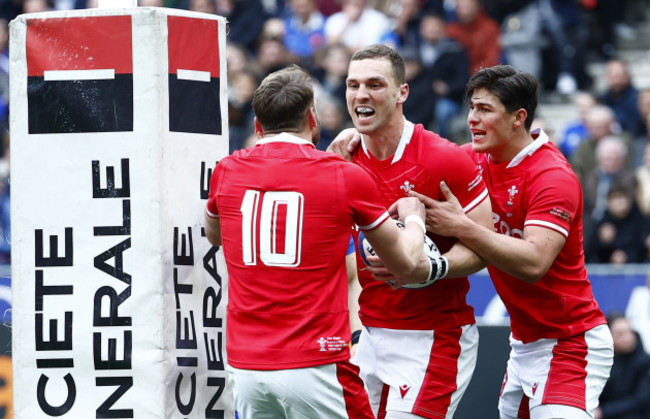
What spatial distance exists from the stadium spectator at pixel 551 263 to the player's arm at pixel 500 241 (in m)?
0.06

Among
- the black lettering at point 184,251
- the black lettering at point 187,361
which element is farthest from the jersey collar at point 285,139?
the black lettering at point 187,361

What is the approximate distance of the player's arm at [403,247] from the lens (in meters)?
4.91

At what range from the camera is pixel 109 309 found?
5.27 metres

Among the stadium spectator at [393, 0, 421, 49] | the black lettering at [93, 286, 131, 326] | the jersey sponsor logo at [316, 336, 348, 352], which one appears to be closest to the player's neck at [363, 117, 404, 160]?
the jersey sponsor logo at [316, 336, 348, 352]

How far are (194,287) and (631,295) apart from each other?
5437mm

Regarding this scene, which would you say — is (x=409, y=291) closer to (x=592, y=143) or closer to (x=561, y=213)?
(x=561, y=213)

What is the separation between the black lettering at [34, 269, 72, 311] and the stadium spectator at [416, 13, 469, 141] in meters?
7.71

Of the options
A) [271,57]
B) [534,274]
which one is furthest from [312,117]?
[271,57]

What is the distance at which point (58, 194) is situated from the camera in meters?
5.33

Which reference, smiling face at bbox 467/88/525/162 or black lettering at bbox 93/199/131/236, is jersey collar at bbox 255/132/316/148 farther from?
smiling face at bbox 467/88/525/162

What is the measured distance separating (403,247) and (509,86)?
1473 mm

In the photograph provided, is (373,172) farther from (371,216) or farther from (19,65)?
(19,65)

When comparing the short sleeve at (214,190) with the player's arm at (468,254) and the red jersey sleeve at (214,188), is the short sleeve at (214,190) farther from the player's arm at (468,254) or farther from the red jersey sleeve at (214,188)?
the player's arm at (468,254)

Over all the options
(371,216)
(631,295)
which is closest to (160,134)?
(371,216)
